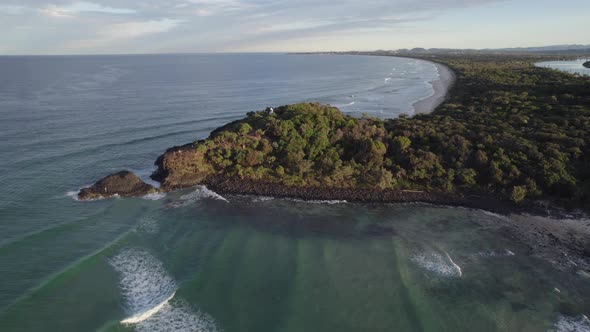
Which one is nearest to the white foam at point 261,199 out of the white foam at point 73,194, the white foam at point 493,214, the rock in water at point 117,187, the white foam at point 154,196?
the white foam at point 154,196

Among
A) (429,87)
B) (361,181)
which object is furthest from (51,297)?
(429,87)

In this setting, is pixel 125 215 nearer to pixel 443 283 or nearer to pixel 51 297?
pixel 51 297

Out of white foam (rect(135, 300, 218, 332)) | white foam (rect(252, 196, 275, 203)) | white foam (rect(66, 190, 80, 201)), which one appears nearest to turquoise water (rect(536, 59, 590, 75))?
white foam (rect(252, 196, 275, 203))

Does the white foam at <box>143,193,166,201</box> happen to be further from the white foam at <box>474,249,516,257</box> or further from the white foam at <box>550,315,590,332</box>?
the white foam at <box>550,315,590,332</box>

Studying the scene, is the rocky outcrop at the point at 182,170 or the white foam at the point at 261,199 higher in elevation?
the rocky outcrop at the point at 182,170

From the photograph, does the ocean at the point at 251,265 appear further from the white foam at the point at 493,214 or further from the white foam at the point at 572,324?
the white foam at the point at 493,214

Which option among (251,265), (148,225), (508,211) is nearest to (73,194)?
(148,225)
